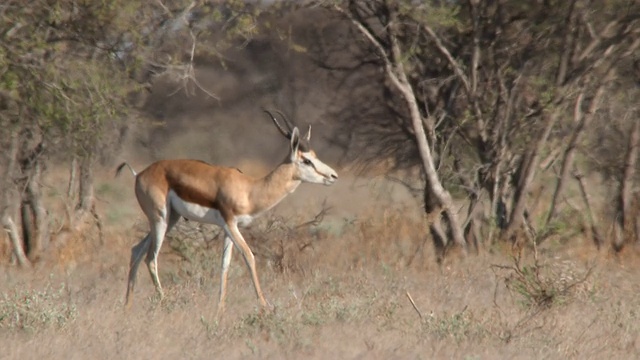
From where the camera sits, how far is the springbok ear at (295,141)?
9656 millimetres

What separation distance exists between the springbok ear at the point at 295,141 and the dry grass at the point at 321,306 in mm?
1084

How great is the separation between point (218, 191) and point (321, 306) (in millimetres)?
1992

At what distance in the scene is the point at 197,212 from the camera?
976 cm

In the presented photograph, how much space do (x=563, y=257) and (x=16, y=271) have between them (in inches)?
218

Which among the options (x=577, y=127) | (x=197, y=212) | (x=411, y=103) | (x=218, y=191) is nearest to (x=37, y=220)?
(x=197, y=212)

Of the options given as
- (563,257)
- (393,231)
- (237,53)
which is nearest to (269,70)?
(237,53)

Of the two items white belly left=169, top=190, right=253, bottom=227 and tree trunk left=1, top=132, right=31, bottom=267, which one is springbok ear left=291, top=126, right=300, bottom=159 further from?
tree trunk left=1, top=132, right=31, bottom=267

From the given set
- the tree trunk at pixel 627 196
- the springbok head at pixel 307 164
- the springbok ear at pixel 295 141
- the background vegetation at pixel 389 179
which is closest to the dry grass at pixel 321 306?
the background vegetation at pixel 389 179

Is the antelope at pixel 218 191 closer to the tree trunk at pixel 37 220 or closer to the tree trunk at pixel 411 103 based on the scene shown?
the tree trunk at pixel 411 103

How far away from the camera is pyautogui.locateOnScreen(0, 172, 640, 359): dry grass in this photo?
705 cm

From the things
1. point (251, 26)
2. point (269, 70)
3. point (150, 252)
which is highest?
point (251, 26)

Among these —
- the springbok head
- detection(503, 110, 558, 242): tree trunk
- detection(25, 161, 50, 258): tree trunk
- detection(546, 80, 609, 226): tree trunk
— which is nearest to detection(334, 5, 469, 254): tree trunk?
detection(503, 110, 558, 242): tree trunk

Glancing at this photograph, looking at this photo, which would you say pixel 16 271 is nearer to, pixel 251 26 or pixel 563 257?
pixel 251 26

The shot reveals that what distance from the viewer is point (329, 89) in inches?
780
